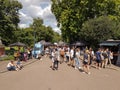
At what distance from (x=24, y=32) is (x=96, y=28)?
53031 mm

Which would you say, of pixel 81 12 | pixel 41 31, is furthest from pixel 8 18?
pixel 41 31

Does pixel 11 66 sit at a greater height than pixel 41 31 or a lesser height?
lesser

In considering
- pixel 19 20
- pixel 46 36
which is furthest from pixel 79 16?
pixel 46 36

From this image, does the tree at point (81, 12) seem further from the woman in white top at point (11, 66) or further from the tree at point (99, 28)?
the woman in white top at point (11, 66)

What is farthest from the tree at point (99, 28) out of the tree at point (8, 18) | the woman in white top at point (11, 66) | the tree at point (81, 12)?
the woman in white top at point (11, 66)

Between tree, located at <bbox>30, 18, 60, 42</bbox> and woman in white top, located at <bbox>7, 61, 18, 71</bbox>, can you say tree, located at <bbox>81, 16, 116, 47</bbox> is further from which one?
tree, located at <bbox>30, 18, 60, 42</bbox>

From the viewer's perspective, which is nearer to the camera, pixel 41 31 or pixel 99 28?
pixel 99 28

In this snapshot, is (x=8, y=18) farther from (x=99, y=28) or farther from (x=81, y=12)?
(x=99, y=28)

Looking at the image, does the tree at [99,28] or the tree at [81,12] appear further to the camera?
the tree at [81,12]

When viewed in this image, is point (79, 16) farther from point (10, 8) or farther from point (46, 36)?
point (46, 36)

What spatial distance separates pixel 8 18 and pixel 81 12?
19.3m

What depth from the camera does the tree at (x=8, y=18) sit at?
6295cm

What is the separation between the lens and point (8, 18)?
209 feet

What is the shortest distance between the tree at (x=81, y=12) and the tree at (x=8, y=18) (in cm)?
1421
